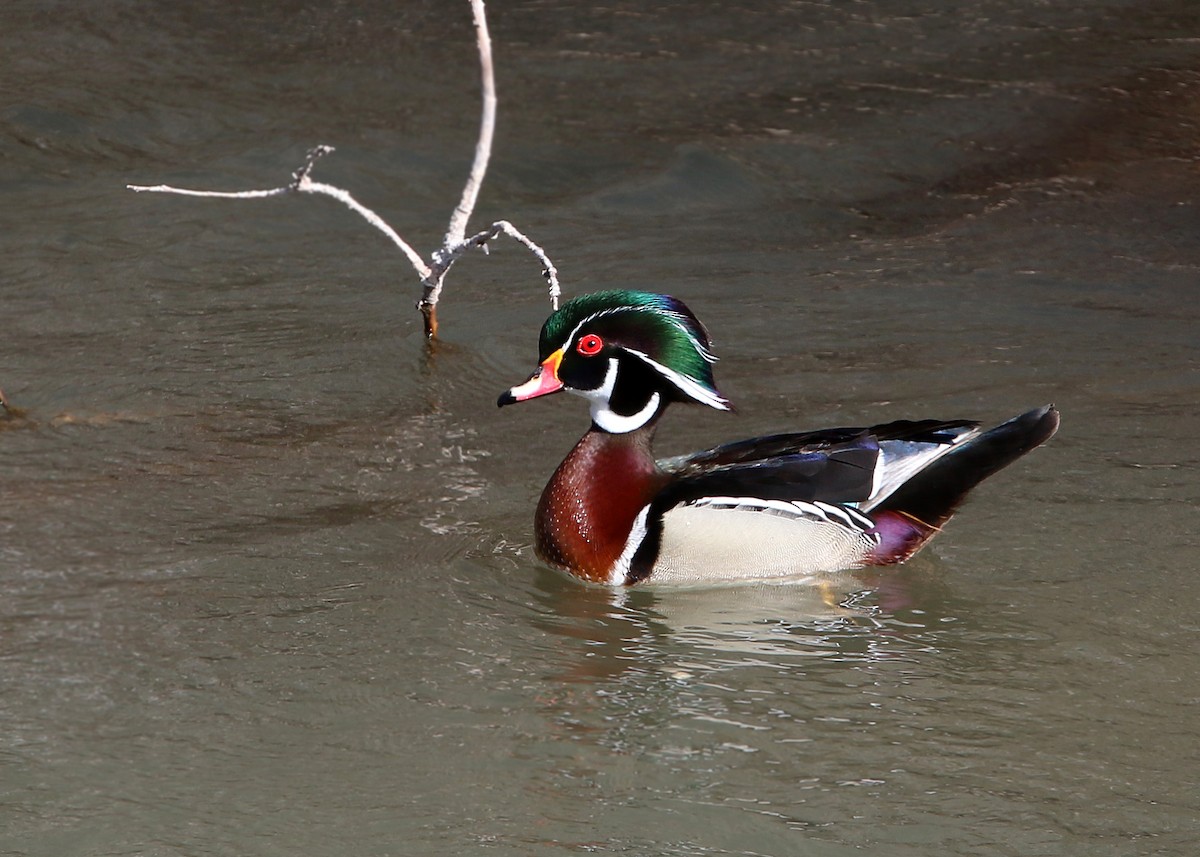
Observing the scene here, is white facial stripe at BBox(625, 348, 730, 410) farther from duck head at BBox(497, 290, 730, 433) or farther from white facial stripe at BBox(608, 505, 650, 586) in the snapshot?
white facial stripe at BBox(608, 505, 650, 586)

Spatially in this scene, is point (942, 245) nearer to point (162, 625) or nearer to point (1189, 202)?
point (1189, 202)

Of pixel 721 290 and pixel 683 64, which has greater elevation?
pixel 683 64

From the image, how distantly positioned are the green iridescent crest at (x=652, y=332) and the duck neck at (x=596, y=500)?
0.71 feet

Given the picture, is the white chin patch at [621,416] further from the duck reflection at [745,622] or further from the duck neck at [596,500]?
the duck reflection at [745,622]

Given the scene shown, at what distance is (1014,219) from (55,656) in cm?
655

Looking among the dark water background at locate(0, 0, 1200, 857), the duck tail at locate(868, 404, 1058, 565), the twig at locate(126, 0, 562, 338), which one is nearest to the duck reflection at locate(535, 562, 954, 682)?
the dark water background at locate(0, 0, 1200, 857)

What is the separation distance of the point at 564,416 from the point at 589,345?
4.94 feet

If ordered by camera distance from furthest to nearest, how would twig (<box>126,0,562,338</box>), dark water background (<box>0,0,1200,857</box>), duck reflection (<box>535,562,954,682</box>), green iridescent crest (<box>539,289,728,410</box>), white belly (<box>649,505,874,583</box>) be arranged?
1. twig (<box>126,0,562,338</box>)
2. green iridescent crest (<box>539,289,728,410</box>)
3. white belly (<box>649,505,874,583</box>)
4. duck reflection (<box>535,562,954,682</box>)
5. dark water background (<box>0,0,1200,857</box>)

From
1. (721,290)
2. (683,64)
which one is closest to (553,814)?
(721,290)

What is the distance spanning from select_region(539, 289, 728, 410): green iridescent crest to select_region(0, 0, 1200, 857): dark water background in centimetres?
72

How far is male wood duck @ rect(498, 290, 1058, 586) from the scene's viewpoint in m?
5.73

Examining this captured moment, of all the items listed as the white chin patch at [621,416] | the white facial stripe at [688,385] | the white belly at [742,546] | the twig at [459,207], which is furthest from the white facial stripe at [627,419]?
the twig at [459,207]

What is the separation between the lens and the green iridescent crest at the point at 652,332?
19.2 feet

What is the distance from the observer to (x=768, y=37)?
13.0m
